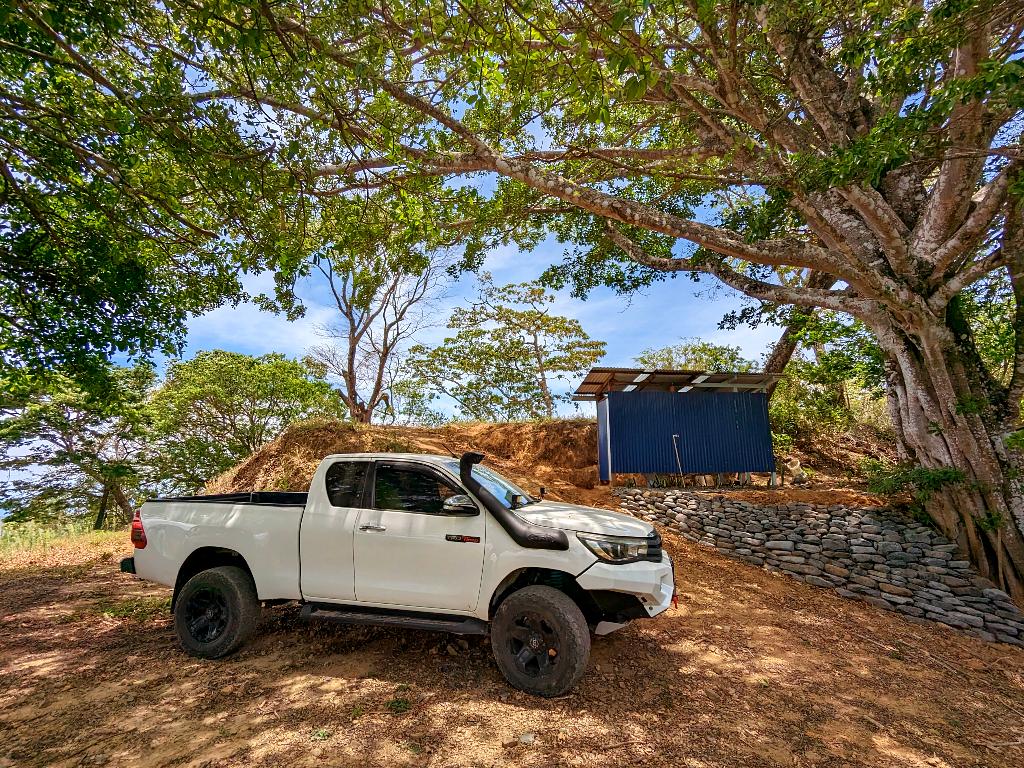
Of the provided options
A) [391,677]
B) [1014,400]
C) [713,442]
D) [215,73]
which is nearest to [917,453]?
[1014,400]

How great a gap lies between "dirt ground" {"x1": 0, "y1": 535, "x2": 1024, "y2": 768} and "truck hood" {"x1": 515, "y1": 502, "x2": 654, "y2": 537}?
49.7 inches

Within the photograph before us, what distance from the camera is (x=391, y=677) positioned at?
3.91 meters

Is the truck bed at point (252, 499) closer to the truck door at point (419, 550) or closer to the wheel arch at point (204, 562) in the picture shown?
the wheel arch at point (204, 562)

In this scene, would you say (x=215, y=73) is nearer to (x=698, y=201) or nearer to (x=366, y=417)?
(x=698, y=201)

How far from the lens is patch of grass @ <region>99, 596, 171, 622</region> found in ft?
18.0

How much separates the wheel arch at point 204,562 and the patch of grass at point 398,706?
6.13 feet

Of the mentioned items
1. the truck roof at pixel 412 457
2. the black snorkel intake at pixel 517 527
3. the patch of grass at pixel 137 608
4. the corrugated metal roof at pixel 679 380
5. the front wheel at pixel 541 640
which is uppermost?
the corrugated metal roof at pixel 679 380

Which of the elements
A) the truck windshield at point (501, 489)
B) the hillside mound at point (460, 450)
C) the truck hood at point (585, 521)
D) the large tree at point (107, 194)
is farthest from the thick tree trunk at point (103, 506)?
the truck hood at point (585, 521)

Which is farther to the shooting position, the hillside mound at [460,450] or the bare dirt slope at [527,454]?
the hillside mound at [460,450]

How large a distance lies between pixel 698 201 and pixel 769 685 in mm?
10735

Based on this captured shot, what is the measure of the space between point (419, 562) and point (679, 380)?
9370 mm

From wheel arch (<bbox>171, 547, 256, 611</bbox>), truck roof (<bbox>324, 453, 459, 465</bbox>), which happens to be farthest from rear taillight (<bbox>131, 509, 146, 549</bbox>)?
truck roof (<bbox>324, 453, 459, 465</bbox>)

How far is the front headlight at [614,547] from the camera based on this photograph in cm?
367

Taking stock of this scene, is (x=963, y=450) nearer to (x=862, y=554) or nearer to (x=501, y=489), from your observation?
(x=862, y=554)
